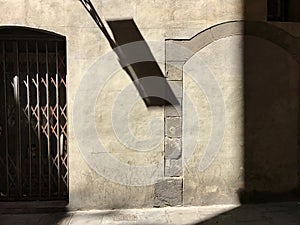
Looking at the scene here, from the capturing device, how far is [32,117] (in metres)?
5.21

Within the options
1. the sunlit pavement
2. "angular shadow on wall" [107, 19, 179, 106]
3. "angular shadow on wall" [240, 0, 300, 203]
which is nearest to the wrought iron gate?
the sunlit pavement

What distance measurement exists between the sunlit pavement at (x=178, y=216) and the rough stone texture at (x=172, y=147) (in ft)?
2.53

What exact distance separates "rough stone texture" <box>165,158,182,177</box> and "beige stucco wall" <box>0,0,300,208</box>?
106 mm

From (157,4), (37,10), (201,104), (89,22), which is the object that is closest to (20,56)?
(37,10)

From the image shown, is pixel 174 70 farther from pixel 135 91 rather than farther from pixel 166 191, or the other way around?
pixel 166 191

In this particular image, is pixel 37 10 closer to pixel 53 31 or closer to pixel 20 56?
pixel 53 31

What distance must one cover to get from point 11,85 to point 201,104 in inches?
110

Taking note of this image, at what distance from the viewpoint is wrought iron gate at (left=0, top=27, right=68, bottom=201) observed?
516cm

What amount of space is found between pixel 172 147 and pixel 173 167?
0.30 meters

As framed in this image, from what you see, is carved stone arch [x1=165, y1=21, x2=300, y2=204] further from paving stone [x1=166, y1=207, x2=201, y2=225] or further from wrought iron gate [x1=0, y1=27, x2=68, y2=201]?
wrought iron gate [x1=0, y1=27, x2=68, y2=201]

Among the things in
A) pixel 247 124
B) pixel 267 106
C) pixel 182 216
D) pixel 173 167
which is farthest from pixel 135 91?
pixel 267 106

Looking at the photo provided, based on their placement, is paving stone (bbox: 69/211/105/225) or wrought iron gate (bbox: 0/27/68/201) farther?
wrought iron gate (bbox: 0/27/68/201)

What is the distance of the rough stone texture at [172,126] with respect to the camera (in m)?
5.15

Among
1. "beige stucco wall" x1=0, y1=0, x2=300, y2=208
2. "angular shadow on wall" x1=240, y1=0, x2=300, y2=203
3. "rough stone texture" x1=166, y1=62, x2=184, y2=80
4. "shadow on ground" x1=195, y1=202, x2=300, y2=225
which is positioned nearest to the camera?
"shadow on ground" x1=195, y1=202, x2=300, y2=225
